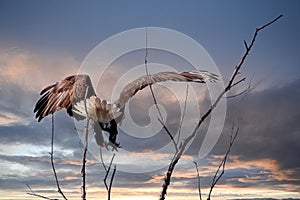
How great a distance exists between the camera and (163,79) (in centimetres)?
310

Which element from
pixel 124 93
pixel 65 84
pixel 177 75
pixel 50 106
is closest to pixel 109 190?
pixel 177 75

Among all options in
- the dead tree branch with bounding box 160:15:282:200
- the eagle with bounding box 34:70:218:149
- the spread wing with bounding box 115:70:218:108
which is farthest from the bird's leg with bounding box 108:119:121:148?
the dead tree branch with bounding box 160:15:282:200

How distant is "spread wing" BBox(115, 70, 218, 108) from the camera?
2.71m

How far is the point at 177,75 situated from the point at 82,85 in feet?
2.90

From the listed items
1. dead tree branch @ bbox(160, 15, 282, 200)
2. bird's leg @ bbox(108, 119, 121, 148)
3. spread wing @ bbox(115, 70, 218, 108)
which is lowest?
dead tree branch @ bbox(160, 15, 282, 200)

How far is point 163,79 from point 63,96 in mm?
1134

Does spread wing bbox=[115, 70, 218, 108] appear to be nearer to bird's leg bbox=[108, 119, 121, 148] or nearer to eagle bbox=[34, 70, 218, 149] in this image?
eagle bbox=[34, 70, 218, 149]

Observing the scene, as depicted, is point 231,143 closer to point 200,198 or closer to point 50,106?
point 200,198

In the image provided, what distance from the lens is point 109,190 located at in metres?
1.70

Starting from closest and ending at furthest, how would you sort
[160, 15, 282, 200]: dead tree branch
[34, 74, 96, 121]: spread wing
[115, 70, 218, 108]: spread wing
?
[160, 15, 282, 200]: dead tree branch, [115, 70, 218, 108]: spread wing, [34, 74, 96, 121]: spread wing

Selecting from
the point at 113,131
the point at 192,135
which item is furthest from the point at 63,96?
the point at 192,135

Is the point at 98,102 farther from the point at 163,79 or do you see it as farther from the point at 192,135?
the point at 192,135

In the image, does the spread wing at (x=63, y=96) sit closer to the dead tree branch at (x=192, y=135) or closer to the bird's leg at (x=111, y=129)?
the bird's leg at (x=111, y=129)

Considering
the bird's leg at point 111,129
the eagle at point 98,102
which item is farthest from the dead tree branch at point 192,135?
the bird's leg at point 111,129
